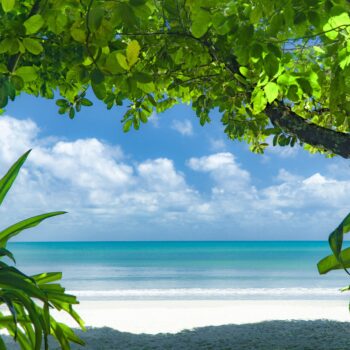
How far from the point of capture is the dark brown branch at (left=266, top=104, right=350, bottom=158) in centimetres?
411

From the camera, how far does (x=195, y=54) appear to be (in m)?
3.95

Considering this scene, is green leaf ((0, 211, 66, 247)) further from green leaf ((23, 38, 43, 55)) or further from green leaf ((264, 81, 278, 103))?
green leaf ((264, 81, 278, 103))

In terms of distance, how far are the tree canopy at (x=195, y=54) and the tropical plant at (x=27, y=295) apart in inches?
27.4

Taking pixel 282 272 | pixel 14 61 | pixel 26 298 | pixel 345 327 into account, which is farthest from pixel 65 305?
pixel 282 272

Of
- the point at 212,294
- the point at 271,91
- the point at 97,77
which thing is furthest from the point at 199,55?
the point at 212,294

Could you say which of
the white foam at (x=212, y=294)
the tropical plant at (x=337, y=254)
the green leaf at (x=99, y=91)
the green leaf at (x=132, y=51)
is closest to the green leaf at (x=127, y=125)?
the green leaf at (x=99, y=91)

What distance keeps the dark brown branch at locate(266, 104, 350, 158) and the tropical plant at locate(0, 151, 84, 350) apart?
2.16 m

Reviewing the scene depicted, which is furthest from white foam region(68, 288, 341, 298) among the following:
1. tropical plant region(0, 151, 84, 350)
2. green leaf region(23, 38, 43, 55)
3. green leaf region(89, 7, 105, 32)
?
green leaf region(89, 7, 105, 32)

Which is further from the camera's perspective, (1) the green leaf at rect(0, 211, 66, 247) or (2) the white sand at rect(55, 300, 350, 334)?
(2) the white sand at rect(55, 300, 350, 334)

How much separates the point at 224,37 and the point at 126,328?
4441 mm

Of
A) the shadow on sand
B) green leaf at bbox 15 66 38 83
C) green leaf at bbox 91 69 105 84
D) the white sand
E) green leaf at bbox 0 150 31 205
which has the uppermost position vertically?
green leaf at bbox 15 66 38 83

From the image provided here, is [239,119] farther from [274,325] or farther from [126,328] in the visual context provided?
[126,328]

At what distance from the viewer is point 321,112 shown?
5.41m

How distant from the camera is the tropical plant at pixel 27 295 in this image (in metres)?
2.54
